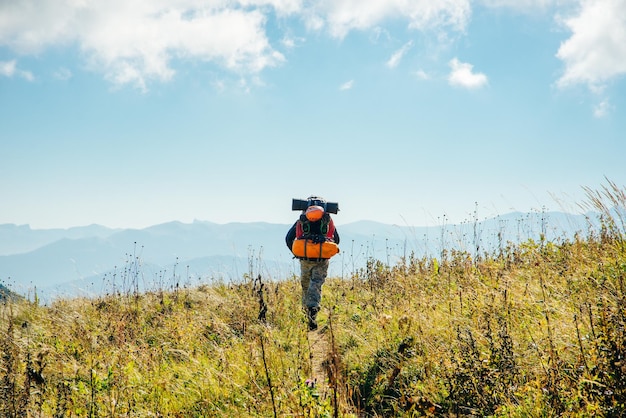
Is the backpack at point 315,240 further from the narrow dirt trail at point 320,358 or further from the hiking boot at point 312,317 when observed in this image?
the narrow dirt trail at point 320,358

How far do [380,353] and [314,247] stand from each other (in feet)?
9.46

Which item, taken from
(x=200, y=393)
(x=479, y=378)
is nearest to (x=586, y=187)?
(x=479, y=378)

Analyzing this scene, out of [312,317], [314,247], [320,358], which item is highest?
[314,247]

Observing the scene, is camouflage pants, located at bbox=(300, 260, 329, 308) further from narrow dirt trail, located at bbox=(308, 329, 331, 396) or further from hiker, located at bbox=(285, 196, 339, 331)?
narrow dirt trail, located at bbox=(308, 329, 331, 396)

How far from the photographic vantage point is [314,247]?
23.9ft

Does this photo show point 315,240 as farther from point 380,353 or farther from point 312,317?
point 380,353

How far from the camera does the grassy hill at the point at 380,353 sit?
9.99ft

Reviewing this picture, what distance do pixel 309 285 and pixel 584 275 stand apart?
175 inches

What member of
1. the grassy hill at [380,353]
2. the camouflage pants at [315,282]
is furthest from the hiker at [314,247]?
the grassy hill at [380,353]

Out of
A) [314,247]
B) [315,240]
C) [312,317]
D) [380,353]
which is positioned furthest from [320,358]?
[315,240]

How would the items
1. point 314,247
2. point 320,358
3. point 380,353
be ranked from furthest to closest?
point 314,247, point 320,358, point 380,353

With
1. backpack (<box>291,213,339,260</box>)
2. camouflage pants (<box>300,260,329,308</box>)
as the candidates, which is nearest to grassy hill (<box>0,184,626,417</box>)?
camouflage pants (<box>300,260,329,308</box>)

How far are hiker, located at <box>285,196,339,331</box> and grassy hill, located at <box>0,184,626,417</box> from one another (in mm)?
396

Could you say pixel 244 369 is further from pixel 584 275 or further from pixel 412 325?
pixel 584 275
